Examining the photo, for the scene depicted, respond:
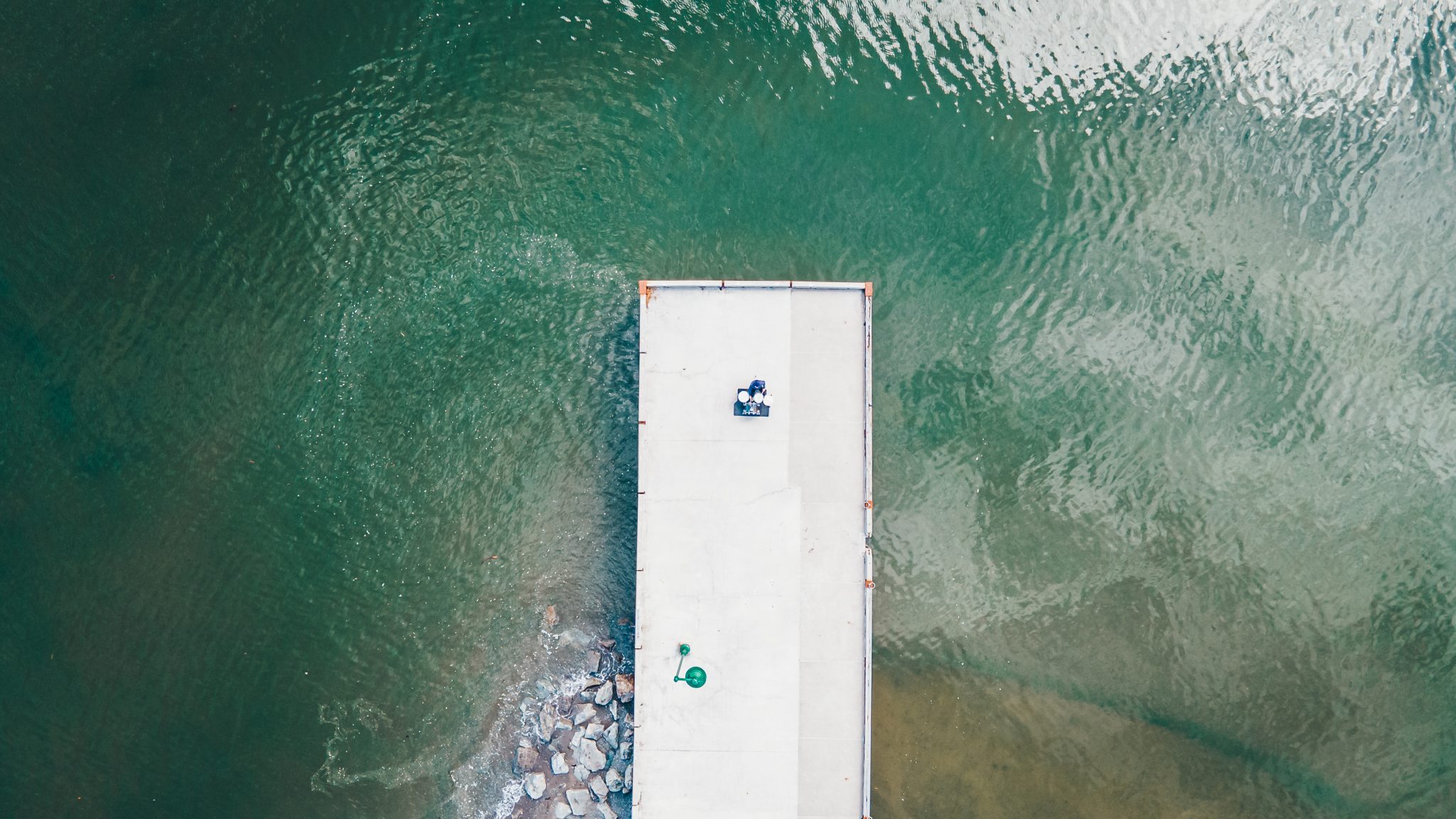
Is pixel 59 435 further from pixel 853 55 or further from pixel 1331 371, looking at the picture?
pixel 1331 371

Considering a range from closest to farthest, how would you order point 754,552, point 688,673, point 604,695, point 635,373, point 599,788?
point 688,673, point 754,552, point 599,788, point 604,695, point 635,373

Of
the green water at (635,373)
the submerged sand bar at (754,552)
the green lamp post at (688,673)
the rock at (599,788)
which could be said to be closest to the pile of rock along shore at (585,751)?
the rock at (599,788)

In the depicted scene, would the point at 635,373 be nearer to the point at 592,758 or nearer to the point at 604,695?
the point at 604,695

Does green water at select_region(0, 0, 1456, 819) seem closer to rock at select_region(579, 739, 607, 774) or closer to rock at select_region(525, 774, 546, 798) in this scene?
rock at select_region(525, 774, 546, 798)

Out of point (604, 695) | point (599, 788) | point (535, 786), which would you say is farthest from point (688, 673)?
point (535, 786)

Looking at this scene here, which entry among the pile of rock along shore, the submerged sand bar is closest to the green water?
the pile of rock along shore

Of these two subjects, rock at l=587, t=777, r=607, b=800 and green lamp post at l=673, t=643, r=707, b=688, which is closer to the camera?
green lamp post at l=673, t=643, r=707, b=688
